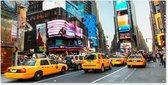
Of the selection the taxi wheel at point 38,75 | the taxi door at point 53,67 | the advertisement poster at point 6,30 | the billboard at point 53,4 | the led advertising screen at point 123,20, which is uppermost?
the led advertising screen at point 123,20

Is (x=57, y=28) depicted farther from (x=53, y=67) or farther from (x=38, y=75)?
(x=38, y=75)

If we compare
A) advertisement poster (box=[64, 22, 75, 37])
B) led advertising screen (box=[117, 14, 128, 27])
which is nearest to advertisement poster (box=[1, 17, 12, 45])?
→ advertisement poster (box=[64, 22, 75, 37])

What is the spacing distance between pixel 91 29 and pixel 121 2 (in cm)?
6179

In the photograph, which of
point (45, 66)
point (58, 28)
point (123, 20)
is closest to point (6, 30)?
point (45, 66)

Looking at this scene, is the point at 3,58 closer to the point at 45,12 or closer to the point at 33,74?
the point at 33,74

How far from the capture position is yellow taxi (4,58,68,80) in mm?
13578

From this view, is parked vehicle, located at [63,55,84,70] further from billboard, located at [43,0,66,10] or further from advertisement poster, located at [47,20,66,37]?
billboard, located at [43,0,66,10]

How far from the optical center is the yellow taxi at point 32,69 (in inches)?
535

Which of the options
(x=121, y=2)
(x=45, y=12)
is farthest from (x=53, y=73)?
(x=121, y=2)

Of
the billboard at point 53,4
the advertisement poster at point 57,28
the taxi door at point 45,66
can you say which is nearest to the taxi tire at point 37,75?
the taxi door at point 45,66

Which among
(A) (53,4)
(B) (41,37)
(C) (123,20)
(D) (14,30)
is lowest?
(D) (14,30)

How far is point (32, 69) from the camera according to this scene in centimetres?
1406

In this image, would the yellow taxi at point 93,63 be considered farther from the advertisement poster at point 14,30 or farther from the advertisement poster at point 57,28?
the advertisement poster at point 57,28

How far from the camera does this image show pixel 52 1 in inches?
2581
